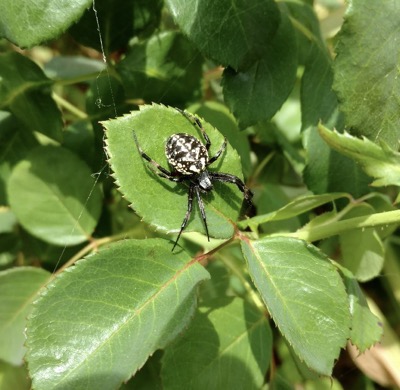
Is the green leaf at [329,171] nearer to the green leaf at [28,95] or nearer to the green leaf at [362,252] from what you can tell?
the green leaf at [362,252]

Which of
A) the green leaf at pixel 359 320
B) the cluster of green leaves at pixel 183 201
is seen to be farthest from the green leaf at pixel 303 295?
the green leaf at pixel 359 320

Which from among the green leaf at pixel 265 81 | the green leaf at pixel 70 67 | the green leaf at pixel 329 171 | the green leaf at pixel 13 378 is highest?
the green leaf at pixel 265 81

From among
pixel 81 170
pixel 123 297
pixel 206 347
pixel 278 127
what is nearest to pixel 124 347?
pixel 123 297

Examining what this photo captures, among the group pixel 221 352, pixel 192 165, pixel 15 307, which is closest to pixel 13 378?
pixel 15 307

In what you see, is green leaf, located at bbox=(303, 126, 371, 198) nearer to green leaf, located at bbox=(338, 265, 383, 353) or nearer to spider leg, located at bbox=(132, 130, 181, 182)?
green leaf, located at bbox=(338, 265, 383, 353)

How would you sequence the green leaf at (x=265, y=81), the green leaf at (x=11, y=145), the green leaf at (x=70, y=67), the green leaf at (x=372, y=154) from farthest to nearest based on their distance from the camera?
the green leaf at (x=70, y=67)
the green leaf at (x=11, y=145)
the green leaf at (x=265, y=81)
the green leaf at (x=372, y=154)

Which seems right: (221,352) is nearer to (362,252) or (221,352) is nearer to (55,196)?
(362,252)
